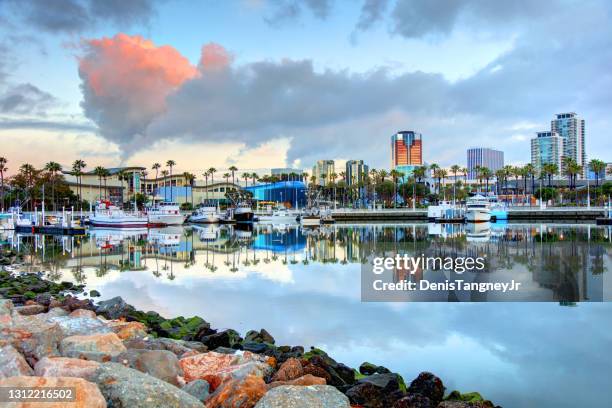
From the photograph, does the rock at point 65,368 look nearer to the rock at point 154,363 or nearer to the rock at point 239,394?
the rock at point 154,363

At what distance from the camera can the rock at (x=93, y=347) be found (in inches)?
348

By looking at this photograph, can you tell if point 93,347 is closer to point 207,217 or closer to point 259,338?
point 259,338

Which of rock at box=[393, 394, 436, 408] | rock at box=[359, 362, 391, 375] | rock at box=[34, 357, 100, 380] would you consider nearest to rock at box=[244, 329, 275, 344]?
rock at box=[359, 362, 391, 375]

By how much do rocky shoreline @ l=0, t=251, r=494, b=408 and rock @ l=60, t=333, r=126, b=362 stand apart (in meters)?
0.02

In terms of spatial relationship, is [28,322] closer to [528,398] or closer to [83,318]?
[83,318]

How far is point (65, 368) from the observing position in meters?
7.24

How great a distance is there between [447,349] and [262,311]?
6.63m

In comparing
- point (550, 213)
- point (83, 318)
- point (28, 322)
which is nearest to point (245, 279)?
point (83, 318)

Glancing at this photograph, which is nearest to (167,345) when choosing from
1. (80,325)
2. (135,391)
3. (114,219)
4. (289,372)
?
(80,325)

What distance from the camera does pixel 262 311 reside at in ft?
57.8

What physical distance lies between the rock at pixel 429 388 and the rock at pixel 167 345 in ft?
15.2

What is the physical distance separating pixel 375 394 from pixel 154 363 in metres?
3.44

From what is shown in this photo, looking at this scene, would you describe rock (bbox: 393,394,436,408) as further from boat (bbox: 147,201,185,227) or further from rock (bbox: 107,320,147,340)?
boat (bbox: 147,201,185,227)

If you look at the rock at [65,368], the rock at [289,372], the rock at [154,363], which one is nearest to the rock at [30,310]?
the rock at [154,363]
